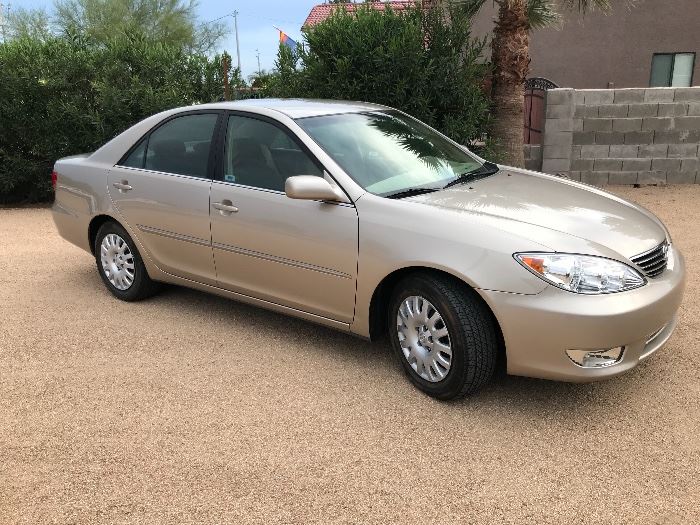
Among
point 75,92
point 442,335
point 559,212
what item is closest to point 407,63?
point 75,92

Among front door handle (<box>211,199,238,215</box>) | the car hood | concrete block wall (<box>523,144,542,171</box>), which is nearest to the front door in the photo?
front door handle (<box>211,199,238,215</box>)

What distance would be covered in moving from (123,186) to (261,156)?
136 centimetres

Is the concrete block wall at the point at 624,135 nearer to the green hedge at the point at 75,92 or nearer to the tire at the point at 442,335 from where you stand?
the green hedge at the point at 75,92

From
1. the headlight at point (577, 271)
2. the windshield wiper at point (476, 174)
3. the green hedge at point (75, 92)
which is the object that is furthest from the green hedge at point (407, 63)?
the headlight at point (577, 271)

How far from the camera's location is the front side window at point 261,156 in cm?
398

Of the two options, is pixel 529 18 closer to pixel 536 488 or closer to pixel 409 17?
pixel 409 17

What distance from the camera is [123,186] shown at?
488 cm

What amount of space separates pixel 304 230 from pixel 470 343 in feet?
4.03

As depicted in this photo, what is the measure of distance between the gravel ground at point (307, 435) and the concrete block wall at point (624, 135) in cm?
544

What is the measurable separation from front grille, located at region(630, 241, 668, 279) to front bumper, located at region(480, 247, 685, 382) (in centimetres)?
6

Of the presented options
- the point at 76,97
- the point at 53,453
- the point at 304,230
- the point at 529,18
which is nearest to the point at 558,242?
the point at 304,230

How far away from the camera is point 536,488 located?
9.08ft

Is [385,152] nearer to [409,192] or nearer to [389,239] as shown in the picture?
[409,192]

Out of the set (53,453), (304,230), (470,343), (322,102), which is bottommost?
(53,453)
